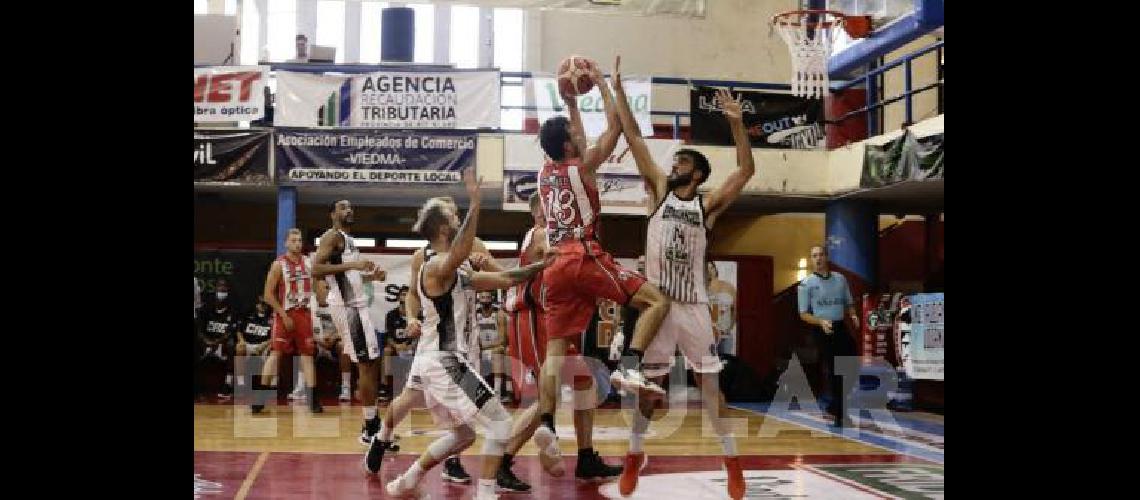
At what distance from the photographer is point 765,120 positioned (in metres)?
14.9

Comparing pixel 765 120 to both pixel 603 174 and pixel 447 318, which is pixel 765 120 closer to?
pixel 603 174

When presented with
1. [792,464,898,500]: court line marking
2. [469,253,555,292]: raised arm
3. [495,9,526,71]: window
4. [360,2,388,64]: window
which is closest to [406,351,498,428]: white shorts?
[469,253,555,292]: raised arm

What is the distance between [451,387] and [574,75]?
2.01 meters

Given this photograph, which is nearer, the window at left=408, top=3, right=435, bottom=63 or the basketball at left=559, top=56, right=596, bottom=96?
the basketball at left=559, top=56, right=596, bottom=96

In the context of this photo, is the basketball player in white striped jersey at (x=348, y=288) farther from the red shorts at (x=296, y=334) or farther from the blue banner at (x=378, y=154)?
the blue banner at (x=378, y=154)

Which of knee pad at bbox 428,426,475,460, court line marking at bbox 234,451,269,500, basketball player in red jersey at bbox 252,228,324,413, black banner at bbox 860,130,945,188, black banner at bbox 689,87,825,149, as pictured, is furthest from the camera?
black banner at bbox 689,87,825,149

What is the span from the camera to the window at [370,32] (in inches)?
787

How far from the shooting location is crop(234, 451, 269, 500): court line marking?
21.6 feet

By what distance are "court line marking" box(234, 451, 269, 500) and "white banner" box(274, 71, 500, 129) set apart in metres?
6.76

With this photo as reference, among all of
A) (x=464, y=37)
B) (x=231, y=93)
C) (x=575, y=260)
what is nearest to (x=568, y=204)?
(x=575, y=260)

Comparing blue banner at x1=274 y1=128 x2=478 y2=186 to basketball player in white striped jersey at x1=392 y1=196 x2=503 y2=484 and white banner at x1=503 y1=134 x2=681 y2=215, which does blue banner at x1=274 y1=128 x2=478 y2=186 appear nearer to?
white banner at x1=503 y1=134 x2=681 y2=215
